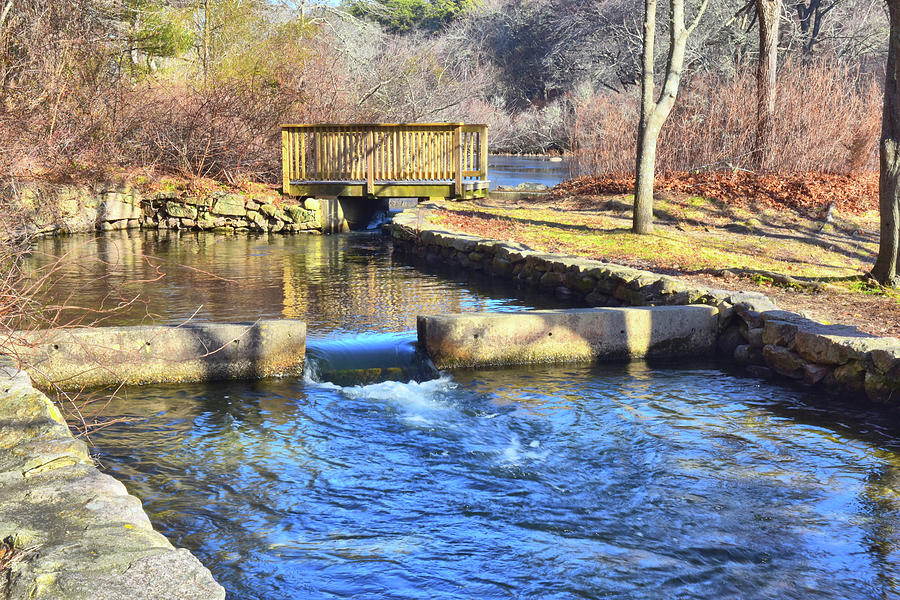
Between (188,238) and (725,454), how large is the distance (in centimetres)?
1419

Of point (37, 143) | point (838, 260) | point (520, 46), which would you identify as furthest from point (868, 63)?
point (37, 143)

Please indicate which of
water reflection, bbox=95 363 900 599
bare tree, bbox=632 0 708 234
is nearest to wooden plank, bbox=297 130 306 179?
bare tree, bbox=632 0 708 234

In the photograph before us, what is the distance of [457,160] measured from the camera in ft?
62.0

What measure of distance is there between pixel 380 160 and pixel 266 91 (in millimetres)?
4416

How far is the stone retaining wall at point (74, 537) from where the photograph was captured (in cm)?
288

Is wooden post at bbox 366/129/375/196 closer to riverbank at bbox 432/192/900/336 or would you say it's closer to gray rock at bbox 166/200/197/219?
riverbank at bbox 432/192/900/336

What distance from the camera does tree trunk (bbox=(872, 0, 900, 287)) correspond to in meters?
9.28

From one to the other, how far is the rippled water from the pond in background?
1833cm

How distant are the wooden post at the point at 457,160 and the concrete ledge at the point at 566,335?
35.3 feet

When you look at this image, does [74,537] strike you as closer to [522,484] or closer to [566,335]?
[522,484]

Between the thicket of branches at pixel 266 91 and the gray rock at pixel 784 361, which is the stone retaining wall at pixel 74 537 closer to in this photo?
the gray rock at pixel 784 361

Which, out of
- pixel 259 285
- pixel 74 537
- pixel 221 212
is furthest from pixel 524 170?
pixel 74 537

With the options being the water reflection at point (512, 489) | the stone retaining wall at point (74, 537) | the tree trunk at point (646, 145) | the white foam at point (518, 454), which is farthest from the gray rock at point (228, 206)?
the stone retaining wall at point (74, 537)

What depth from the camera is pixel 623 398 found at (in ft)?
A: 24.4
